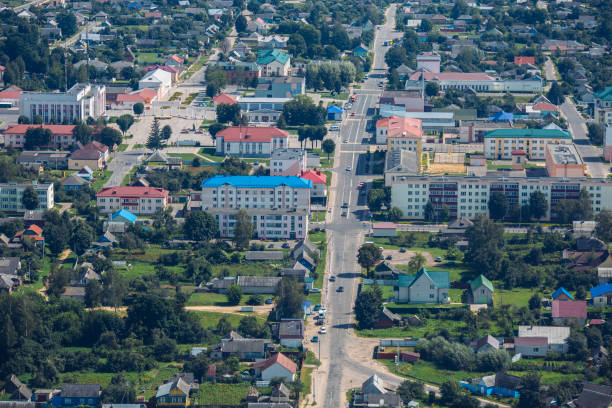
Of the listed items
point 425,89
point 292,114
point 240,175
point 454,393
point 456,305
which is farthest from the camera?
point 425,89

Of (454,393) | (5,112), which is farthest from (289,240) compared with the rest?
(5,112)

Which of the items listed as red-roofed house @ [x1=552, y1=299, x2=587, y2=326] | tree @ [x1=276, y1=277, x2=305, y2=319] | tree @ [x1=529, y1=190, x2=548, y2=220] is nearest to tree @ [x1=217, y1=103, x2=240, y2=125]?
tree @ [x1=529, y1=190, x2=548, y2=220]

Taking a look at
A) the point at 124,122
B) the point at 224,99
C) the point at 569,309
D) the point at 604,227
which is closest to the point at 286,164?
the point at 124,122

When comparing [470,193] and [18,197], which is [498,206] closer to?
[470,193]

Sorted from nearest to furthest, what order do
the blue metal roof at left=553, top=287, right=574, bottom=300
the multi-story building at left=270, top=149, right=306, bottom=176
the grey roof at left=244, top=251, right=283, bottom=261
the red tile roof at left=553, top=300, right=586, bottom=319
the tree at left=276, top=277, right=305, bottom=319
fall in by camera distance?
1. the red tile roof at left=553, top=300, right=586, bottom=319
2. the tree at left=276, top=277, right=305, bottom=319
3. the blue metal roof at left=553, top=287, right=574, bottom=300
4. the grey roof at left=244, top=251, right=283, bottom=261
5. the multi-story building at left=270, top=149, right=306, bottom=176

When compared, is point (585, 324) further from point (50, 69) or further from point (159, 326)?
point (50, 69)

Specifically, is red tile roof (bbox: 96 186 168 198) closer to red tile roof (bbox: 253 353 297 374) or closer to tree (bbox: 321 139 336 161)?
tree (bbox: 321 139 336 161)

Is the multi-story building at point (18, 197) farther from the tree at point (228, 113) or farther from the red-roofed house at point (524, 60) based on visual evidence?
the red-roofed house at point (524, 60)
